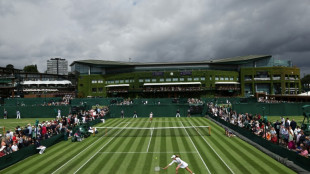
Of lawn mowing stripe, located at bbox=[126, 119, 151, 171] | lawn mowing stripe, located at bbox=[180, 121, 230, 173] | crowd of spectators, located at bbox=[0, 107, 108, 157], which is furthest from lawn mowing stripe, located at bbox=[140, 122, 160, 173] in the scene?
crowd of spectators, located at bbox=[0, 107, 108, 157]

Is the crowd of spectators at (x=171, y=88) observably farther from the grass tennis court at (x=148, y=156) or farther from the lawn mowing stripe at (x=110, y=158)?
the lawn mowing stripe at (x=110, y=158)

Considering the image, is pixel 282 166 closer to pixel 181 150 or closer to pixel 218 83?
pixel 181 150

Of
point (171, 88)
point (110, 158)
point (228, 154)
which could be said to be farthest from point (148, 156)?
point (171, 88)

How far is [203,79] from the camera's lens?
84688 mm

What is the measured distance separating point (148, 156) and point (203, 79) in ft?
230

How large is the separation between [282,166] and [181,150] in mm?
8064

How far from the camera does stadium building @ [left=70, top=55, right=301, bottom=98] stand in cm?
8462

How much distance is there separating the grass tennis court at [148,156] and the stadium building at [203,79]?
197 ft

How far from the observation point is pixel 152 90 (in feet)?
278

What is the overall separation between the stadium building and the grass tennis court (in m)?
59.9

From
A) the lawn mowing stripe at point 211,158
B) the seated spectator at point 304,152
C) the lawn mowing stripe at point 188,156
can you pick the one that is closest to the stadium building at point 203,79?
the lawn mowing stripe at point 188,156

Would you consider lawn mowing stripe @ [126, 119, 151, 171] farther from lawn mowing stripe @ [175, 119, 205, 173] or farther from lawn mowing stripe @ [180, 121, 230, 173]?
lawn mowing stripe @ [180, 121, 230, 173]

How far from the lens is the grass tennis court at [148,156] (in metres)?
15.3

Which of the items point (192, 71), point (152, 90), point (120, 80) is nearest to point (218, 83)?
point (192, 71)
